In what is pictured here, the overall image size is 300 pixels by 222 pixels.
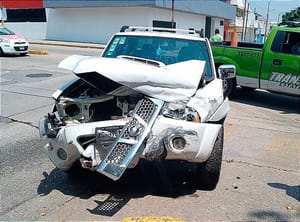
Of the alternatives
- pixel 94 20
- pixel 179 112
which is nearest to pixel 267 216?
pixel 179 112

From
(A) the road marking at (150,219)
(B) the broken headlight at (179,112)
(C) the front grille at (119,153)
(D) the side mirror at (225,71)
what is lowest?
(A) the road marking at (150,219)

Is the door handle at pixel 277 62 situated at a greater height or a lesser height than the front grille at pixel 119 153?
greater

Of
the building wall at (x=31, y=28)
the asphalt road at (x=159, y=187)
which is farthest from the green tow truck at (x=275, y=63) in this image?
the building wall at (x=31, y=28)

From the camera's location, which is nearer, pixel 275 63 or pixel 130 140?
pixel 130 140

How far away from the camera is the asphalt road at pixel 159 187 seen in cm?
389

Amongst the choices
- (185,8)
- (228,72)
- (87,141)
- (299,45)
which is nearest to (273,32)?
(299,45)

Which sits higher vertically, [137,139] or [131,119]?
[131,119]

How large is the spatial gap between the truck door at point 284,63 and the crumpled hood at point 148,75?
18.8 feet

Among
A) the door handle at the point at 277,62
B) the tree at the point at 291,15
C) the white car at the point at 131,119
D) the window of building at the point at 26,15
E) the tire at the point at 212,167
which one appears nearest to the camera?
the white car at the point at 131,119

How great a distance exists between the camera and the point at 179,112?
12.9 ft

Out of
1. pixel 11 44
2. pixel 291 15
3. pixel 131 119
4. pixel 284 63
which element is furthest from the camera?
pixel 291 15

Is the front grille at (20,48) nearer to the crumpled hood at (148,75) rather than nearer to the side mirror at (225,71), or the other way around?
the side mirror at (225,71)

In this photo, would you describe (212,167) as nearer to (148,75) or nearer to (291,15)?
(148,75)

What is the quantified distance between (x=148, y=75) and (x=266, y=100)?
7.59 metres
